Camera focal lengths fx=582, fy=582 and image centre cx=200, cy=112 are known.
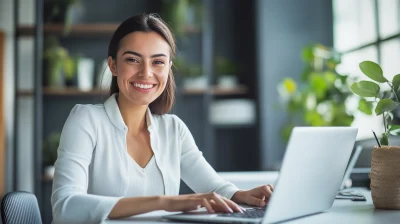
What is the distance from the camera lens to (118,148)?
5.81 feet

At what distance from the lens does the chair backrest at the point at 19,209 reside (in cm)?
156

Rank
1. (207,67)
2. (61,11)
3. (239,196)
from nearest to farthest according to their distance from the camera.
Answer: (239,196) → (61,11) → (207,67)

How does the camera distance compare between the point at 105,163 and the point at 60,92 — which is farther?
the point at 60,92

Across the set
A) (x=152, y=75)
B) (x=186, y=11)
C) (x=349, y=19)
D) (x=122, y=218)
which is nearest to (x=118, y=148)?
(x=152, y=75)

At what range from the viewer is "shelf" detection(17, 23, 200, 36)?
15.5 ft

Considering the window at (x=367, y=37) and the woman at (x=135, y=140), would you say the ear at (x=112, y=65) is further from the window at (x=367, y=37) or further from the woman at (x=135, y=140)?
the window at (x=367, y=37)

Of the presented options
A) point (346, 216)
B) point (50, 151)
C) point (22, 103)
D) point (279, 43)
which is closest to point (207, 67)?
point (279, 43)

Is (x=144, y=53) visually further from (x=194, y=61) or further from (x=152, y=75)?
(x=194, y=61)

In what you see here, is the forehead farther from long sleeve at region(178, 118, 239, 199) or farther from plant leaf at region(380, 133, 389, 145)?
plant leaf at region(380, 133, 389, 145)

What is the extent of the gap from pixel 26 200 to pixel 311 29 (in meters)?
4.02

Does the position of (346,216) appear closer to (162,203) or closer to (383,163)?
(383,163)

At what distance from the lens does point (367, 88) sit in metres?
1.71

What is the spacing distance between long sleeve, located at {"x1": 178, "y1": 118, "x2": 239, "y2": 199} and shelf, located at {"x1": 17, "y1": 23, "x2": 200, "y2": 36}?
2937mm

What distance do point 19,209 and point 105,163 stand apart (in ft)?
0.93
